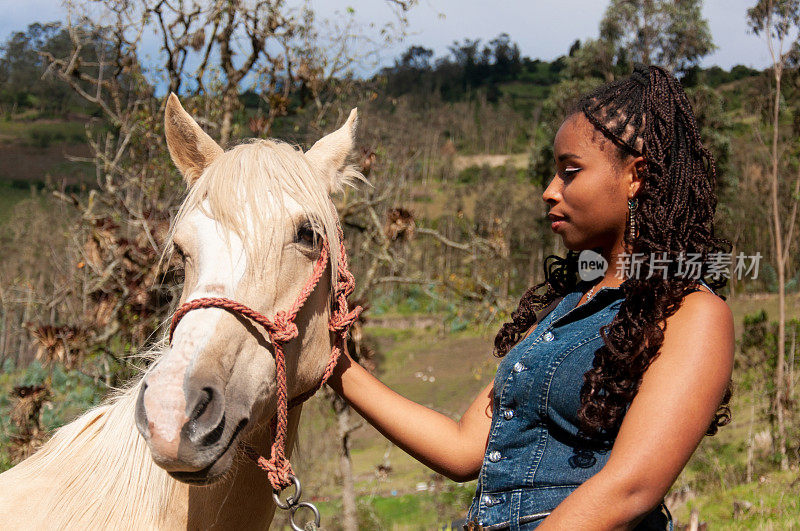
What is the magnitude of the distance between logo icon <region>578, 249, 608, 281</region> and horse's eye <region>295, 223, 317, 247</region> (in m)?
0.83

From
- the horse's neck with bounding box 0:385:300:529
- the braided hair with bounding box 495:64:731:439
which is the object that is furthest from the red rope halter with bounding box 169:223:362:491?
the braided hair with bounding box 495:64:731:439

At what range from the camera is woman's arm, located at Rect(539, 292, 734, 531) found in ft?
3.91

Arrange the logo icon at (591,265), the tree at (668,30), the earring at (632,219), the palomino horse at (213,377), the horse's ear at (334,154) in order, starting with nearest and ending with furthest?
the palomino horse at (213,377), the earring at (632,219), the logo icon at (591,265), the horse's ear at (334,154), the tree at (668,30)

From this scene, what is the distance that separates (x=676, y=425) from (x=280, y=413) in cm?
98

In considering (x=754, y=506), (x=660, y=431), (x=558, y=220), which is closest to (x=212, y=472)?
(x=660, y=431)

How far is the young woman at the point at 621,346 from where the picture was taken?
1219mm

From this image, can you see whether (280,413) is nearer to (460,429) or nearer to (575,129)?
(460,429)

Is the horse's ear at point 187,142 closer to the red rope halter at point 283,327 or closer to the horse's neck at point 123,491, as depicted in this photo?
the red rope halter at point 283,327

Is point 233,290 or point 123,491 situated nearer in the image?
point 233,290

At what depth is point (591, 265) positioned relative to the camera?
6.16 ft

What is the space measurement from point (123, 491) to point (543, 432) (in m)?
1.26

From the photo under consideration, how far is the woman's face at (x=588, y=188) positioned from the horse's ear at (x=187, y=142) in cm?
114

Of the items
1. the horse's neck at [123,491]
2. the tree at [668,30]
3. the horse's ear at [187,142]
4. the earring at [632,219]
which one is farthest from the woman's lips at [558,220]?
the tree at [668,30]

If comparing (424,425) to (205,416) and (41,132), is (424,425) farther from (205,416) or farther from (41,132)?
(41,132)
